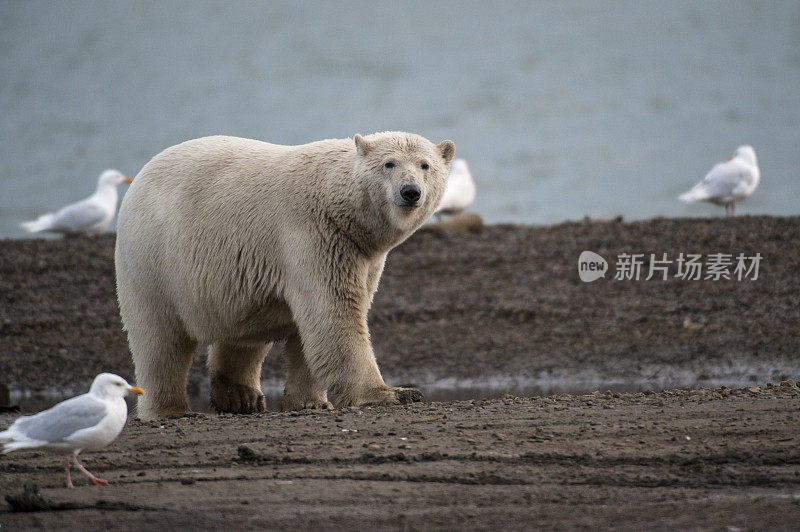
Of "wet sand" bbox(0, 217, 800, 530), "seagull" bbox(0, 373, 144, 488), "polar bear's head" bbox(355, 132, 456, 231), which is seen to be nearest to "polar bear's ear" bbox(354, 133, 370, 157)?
"polar bear's head" bbox(355, 132, 456, 231)

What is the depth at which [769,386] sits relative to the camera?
6824mm

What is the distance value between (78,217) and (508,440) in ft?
36.6

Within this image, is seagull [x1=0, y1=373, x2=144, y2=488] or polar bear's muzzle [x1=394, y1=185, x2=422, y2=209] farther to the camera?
polar bear's muzzle [x1=394, y1=185, x2=422, y2=209]

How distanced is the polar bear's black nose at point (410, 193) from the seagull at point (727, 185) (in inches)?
360

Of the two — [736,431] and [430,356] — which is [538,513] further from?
[430,356]

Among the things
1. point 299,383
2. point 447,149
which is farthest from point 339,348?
point 447,149

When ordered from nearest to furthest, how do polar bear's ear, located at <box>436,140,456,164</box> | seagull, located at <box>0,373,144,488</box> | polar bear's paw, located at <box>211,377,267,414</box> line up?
seagull, located at <box>0,373,144,488</box>, polar bear's ear, located at <box>436,140,456,164</box>, polar bear's paw, located at <box>211,377,267,414</box>

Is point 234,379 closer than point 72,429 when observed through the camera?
No

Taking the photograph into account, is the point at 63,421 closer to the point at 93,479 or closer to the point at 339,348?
the point at 93,479

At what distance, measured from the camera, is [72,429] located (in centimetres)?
454

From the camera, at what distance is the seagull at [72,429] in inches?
178

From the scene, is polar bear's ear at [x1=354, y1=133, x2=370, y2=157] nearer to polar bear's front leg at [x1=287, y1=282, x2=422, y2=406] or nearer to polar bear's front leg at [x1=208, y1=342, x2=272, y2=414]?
polar bear's front leg at [x1=287, y1=282, x2=422, y2=406]

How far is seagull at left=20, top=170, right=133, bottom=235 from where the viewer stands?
14773mm

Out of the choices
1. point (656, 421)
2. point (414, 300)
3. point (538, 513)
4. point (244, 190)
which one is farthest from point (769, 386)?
point (414, 300)
